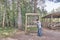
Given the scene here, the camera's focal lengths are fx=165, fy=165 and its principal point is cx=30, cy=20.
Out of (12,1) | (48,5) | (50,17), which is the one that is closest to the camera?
(12,1)

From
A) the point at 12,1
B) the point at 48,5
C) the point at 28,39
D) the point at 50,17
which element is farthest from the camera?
the point at 48,5

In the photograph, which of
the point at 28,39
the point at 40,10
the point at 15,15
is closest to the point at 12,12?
the point at 15,15

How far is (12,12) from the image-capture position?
20.0 meters

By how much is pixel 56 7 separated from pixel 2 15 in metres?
10.2

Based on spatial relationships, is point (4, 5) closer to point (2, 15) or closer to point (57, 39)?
point (2, 15)

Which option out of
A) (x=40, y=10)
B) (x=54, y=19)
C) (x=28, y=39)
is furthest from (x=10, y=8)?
(x=28, y=39)

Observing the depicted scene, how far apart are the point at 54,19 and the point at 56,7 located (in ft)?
8.59

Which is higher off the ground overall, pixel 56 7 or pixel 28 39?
pixel 56 7

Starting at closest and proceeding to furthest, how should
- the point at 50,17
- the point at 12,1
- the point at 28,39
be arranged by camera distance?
the point at 28,39
the point at 12,1
the point at 50,17

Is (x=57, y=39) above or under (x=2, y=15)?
under

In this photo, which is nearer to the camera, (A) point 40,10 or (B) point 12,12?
(B) point 12,12

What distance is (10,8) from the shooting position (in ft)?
65.8

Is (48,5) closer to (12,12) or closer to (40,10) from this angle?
(40,10)

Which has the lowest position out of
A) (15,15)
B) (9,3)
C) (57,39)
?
(57,39)
